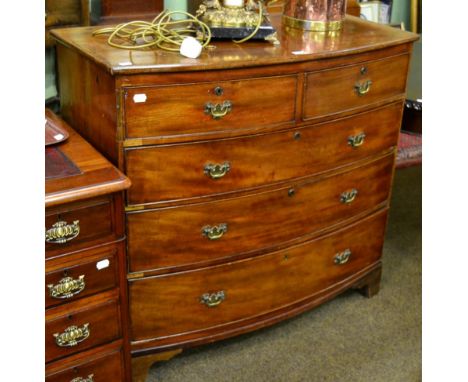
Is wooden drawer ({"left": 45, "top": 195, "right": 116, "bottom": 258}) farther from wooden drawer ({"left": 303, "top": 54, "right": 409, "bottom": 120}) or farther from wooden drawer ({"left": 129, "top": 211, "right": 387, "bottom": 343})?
wooden drawer ({"left": 303, "top": 54, "right": 409, "bottom": 120})

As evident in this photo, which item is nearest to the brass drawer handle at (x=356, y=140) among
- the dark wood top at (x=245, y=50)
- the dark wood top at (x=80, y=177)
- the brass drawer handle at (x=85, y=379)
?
the dark wood top at (x=245, y=50)

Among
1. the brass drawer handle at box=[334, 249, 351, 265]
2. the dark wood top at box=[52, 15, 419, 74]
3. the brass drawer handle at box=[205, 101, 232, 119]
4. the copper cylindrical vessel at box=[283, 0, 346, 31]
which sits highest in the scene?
the copper cylindrical vessel at box=[283, 0, 346, 31]

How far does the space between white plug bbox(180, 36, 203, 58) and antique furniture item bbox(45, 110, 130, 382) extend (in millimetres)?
366

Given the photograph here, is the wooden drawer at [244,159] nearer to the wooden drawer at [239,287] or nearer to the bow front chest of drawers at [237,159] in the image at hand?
the bow front chest of drawers at [237,159]

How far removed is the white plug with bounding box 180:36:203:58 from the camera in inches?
67.1

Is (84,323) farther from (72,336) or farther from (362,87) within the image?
(362,87)

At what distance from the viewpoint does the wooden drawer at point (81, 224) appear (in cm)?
155

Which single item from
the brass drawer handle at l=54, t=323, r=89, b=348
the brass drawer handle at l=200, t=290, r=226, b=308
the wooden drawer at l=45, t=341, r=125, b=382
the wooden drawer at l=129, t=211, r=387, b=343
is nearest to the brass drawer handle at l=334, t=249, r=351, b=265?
the wooden drawer at l=129, t=211, r=387, b=343

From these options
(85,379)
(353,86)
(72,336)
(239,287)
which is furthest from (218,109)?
(85,379)

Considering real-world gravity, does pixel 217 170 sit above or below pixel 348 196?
above

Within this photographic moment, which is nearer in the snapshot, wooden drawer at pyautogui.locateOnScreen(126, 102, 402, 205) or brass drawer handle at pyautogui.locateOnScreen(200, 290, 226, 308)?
wooden drawer at pyautogui.locateOnScreen(126, 102, 402, 205)

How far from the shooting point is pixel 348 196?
7.25ft

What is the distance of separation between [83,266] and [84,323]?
176mm
